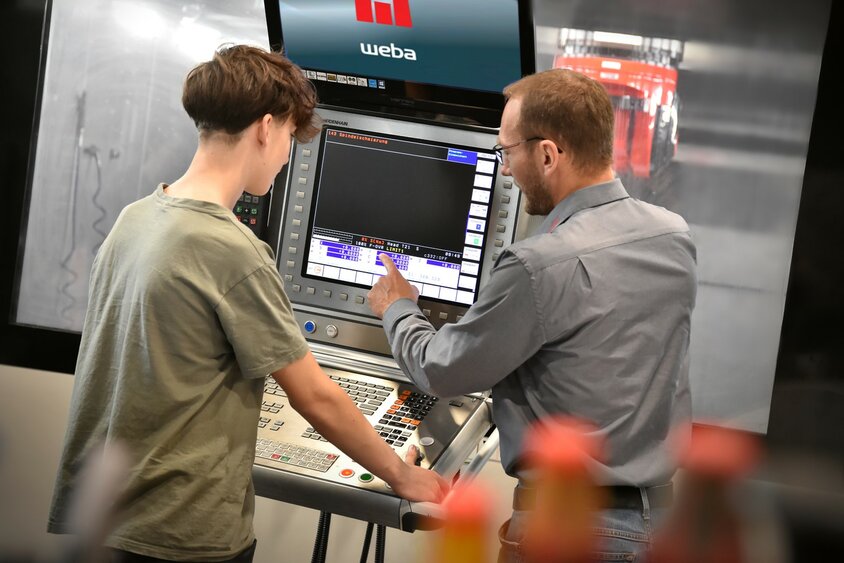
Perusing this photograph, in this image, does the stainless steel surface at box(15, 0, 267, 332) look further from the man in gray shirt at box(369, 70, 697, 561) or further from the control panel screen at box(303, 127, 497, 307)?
the man in gray shirt at box(369, 70, 697, 561)

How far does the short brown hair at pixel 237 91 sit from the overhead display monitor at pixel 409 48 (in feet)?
2.19

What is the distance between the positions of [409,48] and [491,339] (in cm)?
91

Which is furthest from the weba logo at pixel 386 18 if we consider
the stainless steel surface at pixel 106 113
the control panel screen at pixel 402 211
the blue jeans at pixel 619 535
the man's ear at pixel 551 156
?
the blue jeans at pixel 619 535

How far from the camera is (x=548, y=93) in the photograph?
5.61 feet

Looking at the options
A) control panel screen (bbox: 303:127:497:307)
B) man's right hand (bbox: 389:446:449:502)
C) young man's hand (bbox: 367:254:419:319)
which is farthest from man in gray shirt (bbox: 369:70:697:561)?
control panel screen (bbox: 303:127:497:307)

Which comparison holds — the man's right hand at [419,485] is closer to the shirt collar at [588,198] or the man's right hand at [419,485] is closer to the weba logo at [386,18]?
the shirt collar at [588,198]

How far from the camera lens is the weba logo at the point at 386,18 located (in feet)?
7.11

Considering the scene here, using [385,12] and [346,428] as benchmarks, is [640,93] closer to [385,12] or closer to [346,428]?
[385,12]

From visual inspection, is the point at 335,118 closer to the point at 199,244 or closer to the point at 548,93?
the point at 548,93

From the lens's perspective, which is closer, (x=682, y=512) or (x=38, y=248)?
(x=682, y=512)

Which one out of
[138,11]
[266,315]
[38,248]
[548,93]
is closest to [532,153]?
[548,93]

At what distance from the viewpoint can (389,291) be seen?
2117 millimetres

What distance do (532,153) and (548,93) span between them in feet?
0.39

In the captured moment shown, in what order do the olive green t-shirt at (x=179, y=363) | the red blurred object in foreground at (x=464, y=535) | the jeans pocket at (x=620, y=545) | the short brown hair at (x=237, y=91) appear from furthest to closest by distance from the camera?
the jeans pocket at (x=620, y=545) → the short brown hair at (x=237, y=91) → the olive green t-shirt at (x=179, y=363) → the red blurred object in foreground at (x=464, y=535)
